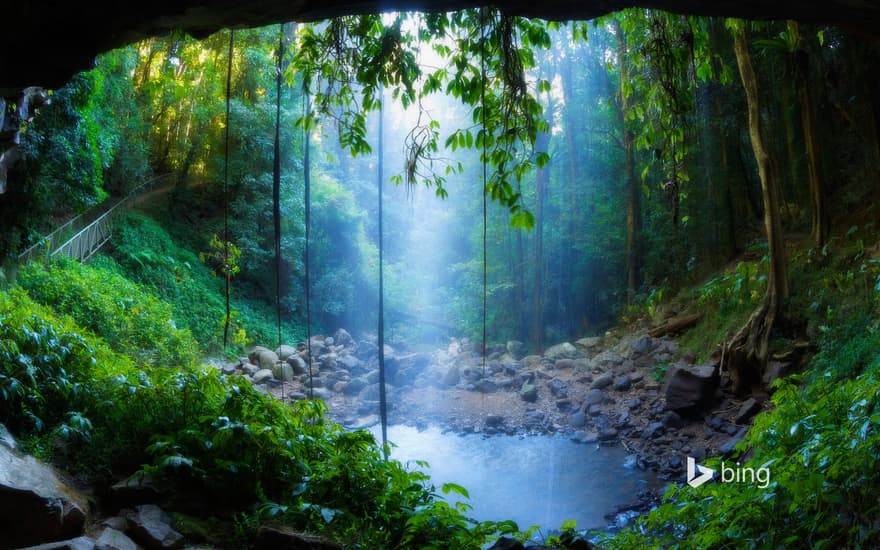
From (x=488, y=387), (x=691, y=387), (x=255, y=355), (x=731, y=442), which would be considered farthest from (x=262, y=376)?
(x=731, y=442)

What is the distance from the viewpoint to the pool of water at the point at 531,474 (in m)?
6.88

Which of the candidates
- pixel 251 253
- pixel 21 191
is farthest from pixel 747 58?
pixel 251 253

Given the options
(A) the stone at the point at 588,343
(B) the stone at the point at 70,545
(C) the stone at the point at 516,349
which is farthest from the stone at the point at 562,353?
(B) the stone at the point at 70,545

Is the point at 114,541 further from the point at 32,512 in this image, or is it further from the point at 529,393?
the point at 529,393

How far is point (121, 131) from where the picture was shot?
536 inches

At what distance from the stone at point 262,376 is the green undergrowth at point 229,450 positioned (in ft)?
26.2

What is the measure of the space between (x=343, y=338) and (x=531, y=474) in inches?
370

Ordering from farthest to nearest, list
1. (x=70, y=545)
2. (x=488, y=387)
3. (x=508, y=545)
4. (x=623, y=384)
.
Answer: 1. (x=488, y=387)
2. (x=623, y=384)
3. (x=508, y=545)
4. (x=70, y=545)

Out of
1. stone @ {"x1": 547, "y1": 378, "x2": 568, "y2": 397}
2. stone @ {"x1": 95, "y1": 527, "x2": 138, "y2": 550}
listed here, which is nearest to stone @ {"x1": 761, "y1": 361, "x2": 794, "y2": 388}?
stone @ {"x1": 547, "y1": 378, "x2": 568, "y2": 397}

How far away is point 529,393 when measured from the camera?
11469 mm

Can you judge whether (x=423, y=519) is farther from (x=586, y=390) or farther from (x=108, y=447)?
(x=586, y=390)

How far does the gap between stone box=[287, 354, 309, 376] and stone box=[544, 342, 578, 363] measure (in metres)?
5.77

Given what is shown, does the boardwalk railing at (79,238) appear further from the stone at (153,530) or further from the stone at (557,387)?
the stone at (557,387)

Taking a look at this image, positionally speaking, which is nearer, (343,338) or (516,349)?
(516,349)
